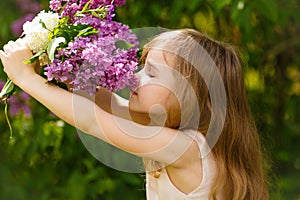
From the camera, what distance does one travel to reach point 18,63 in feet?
7.60

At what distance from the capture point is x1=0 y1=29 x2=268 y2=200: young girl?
2.34m

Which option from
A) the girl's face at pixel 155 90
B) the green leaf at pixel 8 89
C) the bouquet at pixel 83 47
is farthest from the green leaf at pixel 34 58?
the girl's face at pixel 155 90

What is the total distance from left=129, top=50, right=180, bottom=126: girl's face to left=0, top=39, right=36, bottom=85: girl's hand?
0.94ft

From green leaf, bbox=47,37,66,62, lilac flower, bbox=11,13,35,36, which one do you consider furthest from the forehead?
lilac flower, bbox=11,13,35,36

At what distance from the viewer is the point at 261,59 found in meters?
4.33

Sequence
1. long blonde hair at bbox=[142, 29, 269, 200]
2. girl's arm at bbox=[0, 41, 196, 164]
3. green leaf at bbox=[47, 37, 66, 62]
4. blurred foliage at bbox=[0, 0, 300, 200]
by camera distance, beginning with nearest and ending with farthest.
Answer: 1. green leaf at bbox=[47, 37, 66, 62]
2. girl's arm at bbox=[0, 41, 196, 164]
3. long blonde hair at bbox=[142, 29, 269, 200]
4. blurred foliage at bbox=[0, 0, 300, 200]

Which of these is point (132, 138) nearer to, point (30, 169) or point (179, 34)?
point (179, 34)

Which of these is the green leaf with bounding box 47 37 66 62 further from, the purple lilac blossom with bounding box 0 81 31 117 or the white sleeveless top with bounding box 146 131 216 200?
the purple lilac blossom with bounding box 0 81 31 117

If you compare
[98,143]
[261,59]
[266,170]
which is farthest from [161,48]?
[261,59]

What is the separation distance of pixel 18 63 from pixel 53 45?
0.51ft

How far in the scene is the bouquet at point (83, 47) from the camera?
7.25 ft

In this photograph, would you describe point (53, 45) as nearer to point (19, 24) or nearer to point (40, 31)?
point (40, 31)

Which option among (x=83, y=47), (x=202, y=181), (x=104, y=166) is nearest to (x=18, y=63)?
(x=83, y=47)

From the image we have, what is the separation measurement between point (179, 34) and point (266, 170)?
0.61 metres
